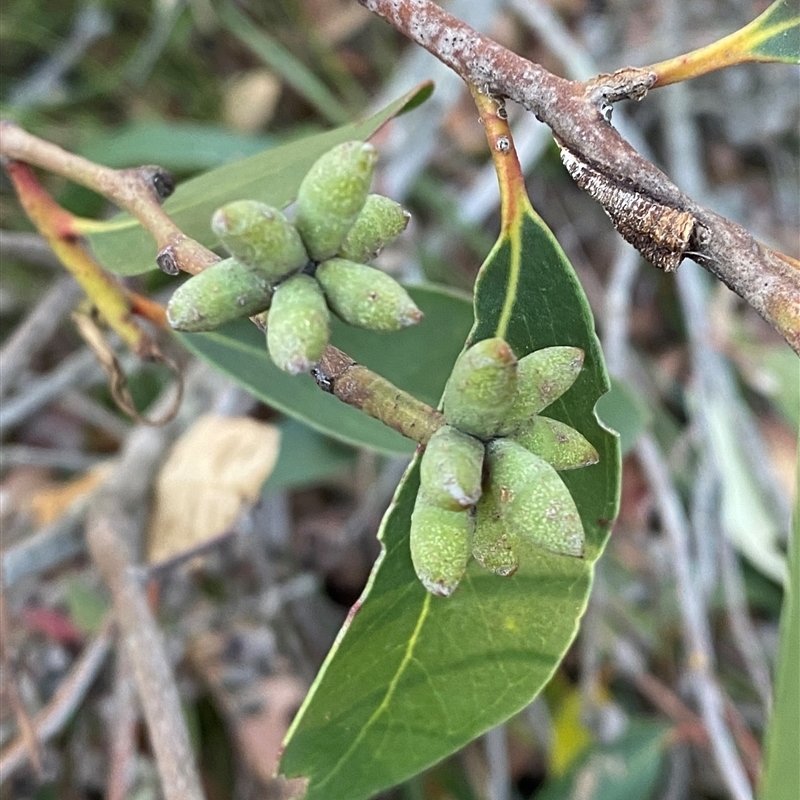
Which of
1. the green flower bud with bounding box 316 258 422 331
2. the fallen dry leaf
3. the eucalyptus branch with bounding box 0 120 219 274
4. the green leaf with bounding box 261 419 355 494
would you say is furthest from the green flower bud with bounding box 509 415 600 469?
the green leaf with bounding box 261 419 355 494

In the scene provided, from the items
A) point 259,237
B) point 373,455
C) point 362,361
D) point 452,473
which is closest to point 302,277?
point 259,237

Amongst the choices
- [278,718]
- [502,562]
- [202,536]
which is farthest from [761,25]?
[278,718]

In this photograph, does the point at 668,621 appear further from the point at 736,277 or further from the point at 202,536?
the point at 736,277

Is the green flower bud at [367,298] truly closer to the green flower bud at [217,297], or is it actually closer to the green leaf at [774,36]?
the green flower bud at [217,297]

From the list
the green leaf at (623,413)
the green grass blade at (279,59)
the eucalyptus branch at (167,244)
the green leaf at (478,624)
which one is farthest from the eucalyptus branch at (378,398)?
the green grass blade at (279,59)

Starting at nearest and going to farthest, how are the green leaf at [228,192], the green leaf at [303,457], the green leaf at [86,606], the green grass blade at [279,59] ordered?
the green leaf at [228,192], the green leaf at [86,606], the green leaf at [303,457], the green grass blade at [279,59]

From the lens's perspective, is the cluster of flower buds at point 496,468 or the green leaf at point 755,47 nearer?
the cluster of flower buds at point 496,468

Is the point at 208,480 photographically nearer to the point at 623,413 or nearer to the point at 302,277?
the point at 623,413
